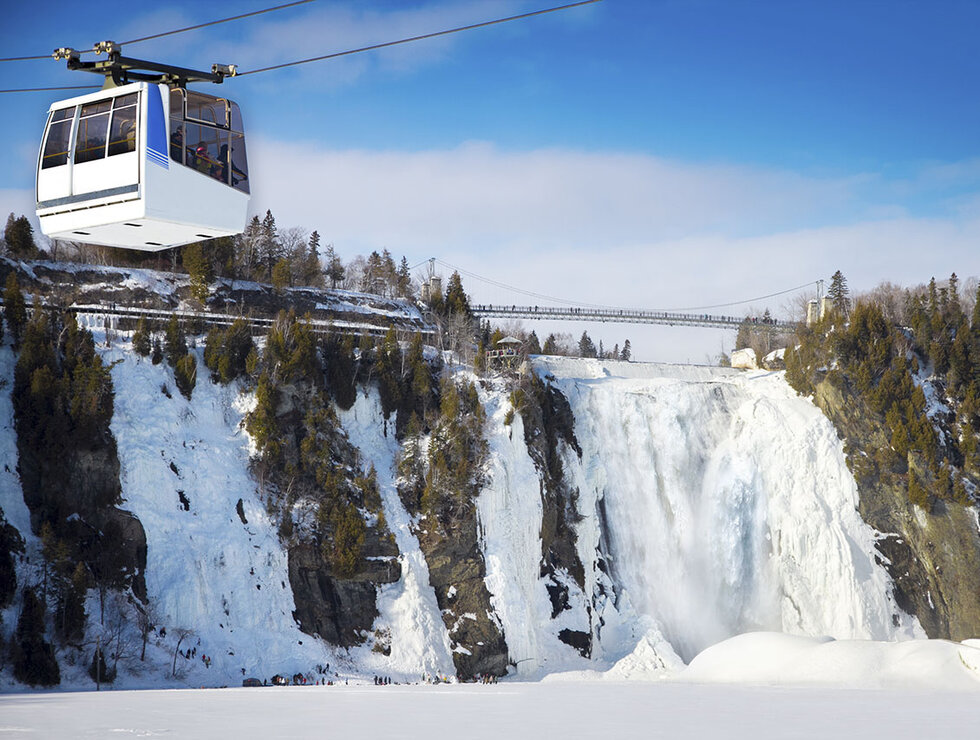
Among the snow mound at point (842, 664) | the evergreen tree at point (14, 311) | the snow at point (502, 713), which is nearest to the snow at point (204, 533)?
the evergreen tree at point (14, 311)

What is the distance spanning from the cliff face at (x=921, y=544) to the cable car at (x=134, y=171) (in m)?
49.8

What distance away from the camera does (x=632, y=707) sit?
29141 mm

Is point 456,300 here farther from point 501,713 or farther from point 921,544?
point 501,713

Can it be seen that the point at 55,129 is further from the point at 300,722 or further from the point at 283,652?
the point at 283,652

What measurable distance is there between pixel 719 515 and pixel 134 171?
47978mm

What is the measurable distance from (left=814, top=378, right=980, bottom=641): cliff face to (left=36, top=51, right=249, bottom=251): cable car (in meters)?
49.8

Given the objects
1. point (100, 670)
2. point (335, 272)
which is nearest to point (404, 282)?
point (335, 272)

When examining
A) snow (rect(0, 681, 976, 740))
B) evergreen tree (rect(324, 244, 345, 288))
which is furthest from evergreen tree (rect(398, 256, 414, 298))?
snow (rect(0, 681, 976, 740))

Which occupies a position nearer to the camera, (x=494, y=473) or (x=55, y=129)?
(x=55, y=129)

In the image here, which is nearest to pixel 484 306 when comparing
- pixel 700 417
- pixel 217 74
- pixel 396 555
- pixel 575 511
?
pixel 700 417

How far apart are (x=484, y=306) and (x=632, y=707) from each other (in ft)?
217

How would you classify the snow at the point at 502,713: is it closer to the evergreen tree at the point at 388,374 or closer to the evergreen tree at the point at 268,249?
the evergreen tree at the point at 388,374

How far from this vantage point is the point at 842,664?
41.8 metres

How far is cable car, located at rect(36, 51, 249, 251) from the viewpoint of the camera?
2125 centimetres
